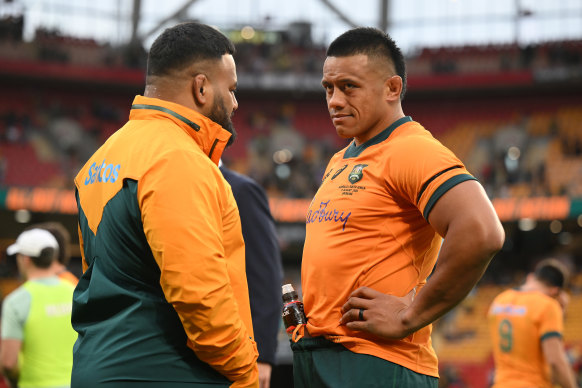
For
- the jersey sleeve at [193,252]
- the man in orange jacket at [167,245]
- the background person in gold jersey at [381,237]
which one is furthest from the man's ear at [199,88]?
the background person in gold jersey at [381,237]

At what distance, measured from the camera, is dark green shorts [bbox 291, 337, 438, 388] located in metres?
2.33

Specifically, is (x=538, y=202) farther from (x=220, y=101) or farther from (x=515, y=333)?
(x=220, y=101)

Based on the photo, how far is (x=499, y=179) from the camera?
82.1ft

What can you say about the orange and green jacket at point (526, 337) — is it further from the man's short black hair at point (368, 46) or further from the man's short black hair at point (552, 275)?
the man's short black hair at point (368, 46)

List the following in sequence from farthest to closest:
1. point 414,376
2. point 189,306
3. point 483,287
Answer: point 483,287, point 414,376, point 189,306

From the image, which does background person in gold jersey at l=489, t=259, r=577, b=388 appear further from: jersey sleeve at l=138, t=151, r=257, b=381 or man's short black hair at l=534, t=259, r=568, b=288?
jersey sleeve at l=138, t=151, r=257, b=381

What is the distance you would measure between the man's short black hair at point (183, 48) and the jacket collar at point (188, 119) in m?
0.13

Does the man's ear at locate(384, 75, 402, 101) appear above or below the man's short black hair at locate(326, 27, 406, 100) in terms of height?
below

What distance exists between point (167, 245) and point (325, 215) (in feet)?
2.34

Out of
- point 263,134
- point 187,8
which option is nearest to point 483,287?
point 263,134

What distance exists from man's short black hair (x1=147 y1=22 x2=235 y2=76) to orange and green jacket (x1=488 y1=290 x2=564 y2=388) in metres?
4.15

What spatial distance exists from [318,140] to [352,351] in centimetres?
2644

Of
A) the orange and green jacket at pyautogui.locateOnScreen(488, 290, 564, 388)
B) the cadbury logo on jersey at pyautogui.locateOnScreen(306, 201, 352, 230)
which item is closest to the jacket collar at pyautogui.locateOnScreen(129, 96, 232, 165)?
the cadbury logo on jersey at pyautogui.locateOnScreen(306, 201, 352, 230)

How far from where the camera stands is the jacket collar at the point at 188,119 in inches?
93.9
